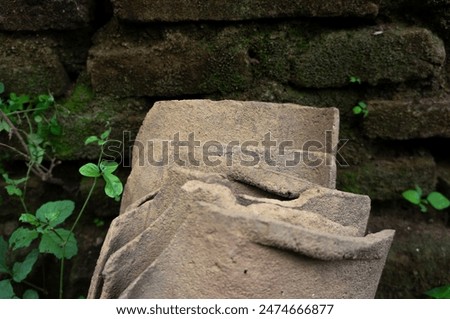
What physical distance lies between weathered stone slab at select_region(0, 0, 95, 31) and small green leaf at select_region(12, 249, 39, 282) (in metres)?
0.70

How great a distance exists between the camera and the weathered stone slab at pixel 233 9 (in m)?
1.27

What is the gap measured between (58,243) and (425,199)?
3.91ft

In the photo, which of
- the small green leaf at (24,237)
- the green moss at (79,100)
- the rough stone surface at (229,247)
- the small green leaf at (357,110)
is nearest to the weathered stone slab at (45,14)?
the green moss at (79,100)

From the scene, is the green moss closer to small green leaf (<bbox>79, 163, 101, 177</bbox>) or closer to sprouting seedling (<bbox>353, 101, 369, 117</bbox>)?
small green leaf (<bbox>79, 163, 101, 177</bbox>)

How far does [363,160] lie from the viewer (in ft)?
4.73

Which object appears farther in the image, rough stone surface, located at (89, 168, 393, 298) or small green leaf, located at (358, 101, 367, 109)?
small green leaf, located at (358, 101, 367, 109)

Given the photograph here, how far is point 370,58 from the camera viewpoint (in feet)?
4.38

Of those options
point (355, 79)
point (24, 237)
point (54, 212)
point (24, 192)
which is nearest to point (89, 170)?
point (54, 212)

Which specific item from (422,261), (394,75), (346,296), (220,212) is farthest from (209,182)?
(422,261)

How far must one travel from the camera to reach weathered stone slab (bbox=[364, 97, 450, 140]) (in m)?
1.37

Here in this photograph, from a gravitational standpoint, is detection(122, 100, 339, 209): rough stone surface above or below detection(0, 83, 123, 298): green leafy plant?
above

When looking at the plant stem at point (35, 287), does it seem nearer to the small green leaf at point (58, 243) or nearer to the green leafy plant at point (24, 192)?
the green leafy plant at point (24, 192)

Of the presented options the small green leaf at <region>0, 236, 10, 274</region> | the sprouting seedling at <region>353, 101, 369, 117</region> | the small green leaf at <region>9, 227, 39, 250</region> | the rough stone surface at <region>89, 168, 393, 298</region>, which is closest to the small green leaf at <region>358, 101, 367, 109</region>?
the sprouting seedling at <region>353, 101, 369, 117</region>

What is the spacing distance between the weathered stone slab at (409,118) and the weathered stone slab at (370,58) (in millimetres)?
80
